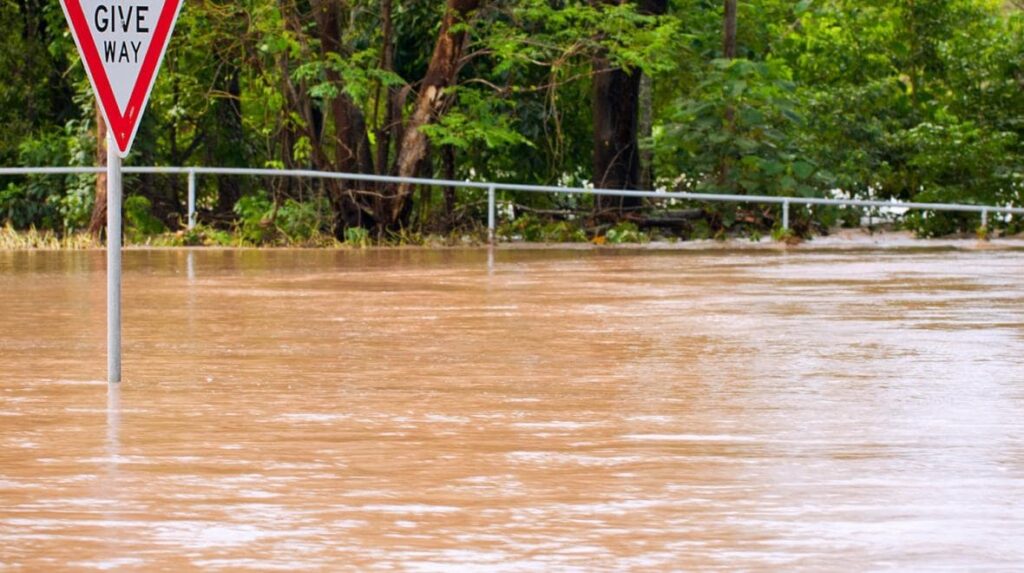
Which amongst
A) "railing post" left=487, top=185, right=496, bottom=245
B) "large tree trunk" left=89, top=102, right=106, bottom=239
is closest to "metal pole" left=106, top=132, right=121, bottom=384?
"railing post" left=487, top=185, right=496, bottom=245

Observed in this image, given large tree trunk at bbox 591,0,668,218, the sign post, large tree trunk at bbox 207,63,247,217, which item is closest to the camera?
the sign post

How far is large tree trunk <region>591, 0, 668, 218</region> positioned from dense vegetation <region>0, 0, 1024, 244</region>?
3 cm

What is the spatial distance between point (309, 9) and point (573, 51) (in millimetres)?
3481

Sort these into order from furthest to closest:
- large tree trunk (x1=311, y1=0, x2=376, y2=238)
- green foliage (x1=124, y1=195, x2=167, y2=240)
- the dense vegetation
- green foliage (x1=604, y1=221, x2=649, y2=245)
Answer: green foliage (x1=124, y1=195, x2=167, y2=240) < green foliage (x1=604, y1=221, x2=649, y2=245) < the dense vegetation < large tree trunk (x1=311, y1=0, x2=376, y2=238)

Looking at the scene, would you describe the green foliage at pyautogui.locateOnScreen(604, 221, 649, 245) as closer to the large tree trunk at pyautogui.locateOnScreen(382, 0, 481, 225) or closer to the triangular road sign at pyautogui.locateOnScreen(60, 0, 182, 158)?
the large tree trunk at pyautogui.locateOnScreen(382, 0, 481, 225)

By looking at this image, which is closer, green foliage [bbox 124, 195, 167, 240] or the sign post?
the sign post

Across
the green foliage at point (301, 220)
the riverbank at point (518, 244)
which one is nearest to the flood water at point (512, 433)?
the riverbank at point (518, 244)

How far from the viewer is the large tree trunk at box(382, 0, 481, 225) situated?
25922mm

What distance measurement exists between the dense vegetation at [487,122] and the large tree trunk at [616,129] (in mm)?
31

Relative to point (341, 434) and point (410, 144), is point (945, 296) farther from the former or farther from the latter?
point (410, 144)

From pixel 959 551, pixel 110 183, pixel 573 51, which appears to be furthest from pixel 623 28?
pixel 959 551

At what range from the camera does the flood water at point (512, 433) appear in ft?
18.8

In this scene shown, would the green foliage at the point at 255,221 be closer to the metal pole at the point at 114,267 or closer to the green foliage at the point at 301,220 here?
the green foliage at the point at 301,220

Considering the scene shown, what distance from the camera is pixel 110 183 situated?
29.5ft
